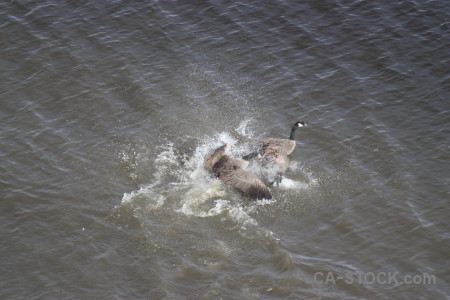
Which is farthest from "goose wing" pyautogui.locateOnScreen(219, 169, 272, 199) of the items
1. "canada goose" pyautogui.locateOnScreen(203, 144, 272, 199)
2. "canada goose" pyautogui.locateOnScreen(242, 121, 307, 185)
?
"canada goose" pyautogui.locateOnScreen(242, 121, 307, 185)

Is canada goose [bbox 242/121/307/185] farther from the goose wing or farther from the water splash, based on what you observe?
the goose wing

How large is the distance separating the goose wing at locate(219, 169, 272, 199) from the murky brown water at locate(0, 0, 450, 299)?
0.29m

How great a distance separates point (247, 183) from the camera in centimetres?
1155

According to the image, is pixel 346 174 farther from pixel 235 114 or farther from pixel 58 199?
pixel 58 199

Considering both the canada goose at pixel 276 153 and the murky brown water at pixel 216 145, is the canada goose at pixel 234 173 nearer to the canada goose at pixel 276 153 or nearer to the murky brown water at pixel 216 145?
the murky brown water at pixel 216 145

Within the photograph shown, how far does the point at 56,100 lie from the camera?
14352 mm

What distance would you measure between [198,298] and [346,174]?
4777 mm

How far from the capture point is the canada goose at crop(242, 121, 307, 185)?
12.2 m

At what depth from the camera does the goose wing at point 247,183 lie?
11.4m

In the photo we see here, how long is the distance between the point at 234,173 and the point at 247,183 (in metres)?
0.40

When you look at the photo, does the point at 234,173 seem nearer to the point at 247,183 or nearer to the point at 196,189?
the point at 247,183

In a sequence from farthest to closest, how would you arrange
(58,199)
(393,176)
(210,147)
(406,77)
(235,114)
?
(406,77)
(235,114)
(210,147)
(393,176)
(58,199)

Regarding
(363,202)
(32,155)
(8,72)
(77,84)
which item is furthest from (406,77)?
(8,72)

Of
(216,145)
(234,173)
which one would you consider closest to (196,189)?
(234,173)
